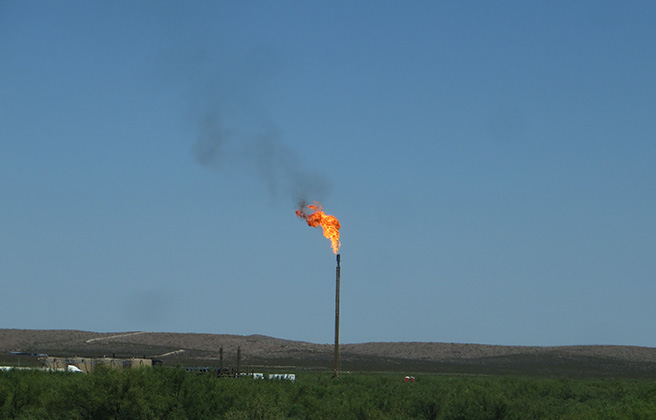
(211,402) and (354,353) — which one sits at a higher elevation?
(354,353)

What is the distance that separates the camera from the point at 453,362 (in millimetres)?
113750

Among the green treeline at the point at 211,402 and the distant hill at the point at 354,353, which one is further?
the distant hill at the point at 354,353

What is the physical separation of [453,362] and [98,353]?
Result: 43.7 m

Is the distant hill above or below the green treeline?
above

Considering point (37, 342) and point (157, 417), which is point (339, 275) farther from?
point (37, 342)

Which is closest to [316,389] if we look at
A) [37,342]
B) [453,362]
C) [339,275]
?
[339,275]

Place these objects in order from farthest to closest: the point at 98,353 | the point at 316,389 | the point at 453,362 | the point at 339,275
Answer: the point at 453,362
the point at 98,353
the point at 339,275
the point at 316,389

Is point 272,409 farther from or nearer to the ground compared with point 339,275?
nearer to the ground

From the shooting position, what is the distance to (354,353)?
415 ft

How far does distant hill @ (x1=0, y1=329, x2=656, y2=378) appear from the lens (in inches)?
3939

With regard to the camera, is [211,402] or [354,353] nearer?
[211,402]

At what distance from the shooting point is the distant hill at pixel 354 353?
10006cm

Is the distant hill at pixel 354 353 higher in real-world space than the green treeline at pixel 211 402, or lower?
higher

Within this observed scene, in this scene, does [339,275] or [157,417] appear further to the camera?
[339,275]
